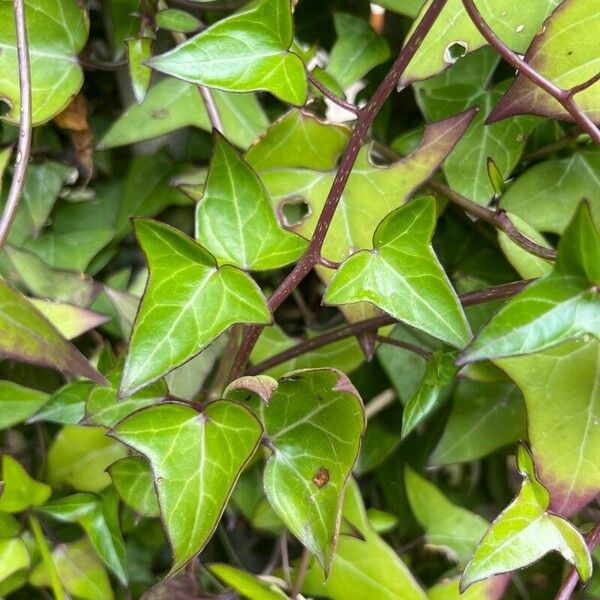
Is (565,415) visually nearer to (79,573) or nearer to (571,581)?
(571,581)

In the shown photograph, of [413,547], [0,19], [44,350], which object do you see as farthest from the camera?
[413,547]

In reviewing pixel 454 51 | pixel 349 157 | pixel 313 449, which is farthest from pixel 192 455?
pixel 454 51

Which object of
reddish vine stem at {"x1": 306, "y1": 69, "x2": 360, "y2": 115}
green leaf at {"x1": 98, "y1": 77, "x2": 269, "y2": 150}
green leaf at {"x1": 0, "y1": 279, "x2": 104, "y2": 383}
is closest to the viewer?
green leaf at {"x1": 0, "y1": 279, "x2": 104, "y2": 383}

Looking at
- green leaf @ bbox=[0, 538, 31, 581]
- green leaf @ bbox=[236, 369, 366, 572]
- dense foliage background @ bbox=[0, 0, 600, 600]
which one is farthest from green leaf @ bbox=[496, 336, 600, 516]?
green leaf @ bbox=[0, 538, 31, 581]

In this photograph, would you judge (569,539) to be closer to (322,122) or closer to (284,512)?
(284,512)

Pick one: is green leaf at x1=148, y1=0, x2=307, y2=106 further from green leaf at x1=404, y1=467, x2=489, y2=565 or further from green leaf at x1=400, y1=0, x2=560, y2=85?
green leaf at x1=404, y1=467, x2=489, y2=565

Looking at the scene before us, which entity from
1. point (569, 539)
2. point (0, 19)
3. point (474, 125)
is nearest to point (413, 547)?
point (569, 539)
